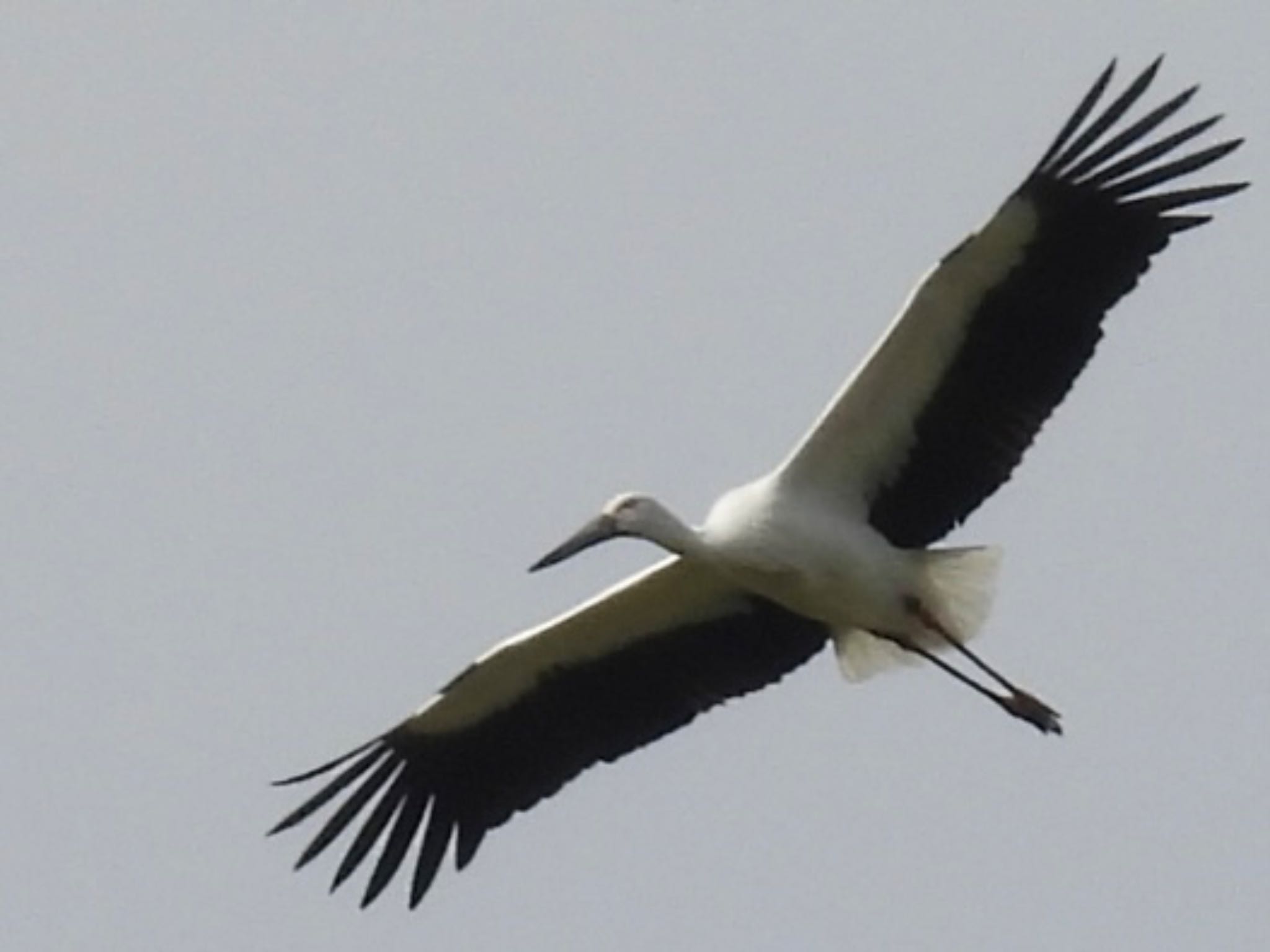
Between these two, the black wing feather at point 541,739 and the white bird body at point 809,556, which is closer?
the white bird body at point 809,556

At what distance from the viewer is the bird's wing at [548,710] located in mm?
18484

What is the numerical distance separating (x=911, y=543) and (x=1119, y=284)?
3.69ft

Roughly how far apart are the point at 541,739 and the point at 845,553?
1.41 m

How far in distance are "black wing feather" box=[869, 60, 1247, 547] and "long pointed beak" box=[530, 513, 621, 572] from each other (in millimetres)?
1112

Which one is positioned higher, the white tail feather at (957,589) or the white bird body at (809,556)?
the white bird body at (809,556)

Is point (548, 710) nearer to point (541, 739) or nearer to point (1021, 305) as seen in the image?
point (541, 739)

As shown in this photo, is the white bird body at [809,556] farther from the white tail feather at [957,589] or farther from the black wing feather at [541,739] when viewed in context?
the black wing feather at [541,739]

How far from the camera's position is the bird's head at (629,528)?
707 inches

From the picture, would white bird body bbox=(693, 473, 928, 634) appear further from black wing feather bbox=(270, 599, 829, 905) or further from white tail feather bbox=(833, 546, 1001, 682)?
black wing feather bbox=(270, 599, 829, 905)

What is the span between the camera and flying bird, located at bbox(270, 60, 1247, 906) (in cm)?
1758

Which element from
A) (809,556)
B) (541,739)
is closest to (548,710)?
(541,739)

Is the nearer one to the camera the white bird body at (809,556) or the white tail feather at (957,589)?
the white bird body at (809,556)

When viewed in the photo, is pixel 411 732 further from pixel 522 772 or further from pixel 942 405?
pixel 942 405

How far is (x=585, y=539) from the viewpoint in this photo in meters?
18.3
